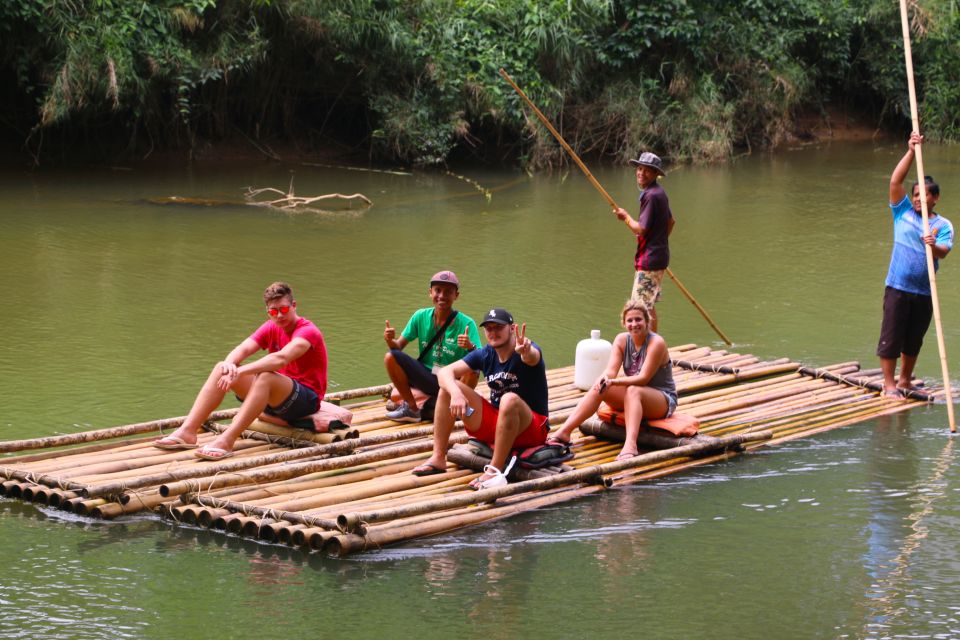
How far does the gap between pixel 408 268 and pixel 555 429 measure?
460 cm

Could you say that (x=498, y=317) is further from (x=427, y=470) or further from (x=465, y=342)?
(x=427, y=470)

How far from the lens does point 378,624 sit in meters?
4.38

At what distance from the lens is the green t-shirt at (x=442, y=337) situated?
21.3ft

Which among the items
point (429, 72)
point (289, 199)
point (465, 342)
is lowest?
point (465, 342)

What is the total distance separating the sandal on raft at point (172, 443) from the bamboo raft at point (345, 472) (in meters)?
0.04

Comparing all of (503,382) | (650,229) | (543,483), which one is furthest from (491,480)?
(650,229)

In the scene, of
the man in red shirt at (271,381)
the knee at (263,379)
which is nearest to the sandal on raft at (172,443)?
the man in red shirt at (271,381)

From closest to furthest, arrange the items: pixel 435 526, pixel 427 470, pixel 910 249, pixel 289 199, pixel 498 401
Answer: pixel 435 526 → pixel 427 470 → pixel 498 401 → pixel 910 249 → pixel 289 199

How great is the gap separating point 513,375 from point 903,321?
2673 mm

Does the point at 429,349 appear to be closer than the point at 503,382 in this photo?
No

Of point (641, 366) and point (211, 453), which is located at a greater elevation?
point (641, 366)

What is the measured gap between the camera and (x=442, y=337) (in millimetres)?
6516

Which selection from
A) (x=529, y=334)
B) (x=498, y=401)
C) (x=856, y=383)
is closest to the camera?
(x=498, y=401)

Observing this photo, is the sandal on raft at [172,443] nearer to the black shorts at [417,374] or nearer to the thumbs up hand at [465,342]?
the black shorts at [417,374]
